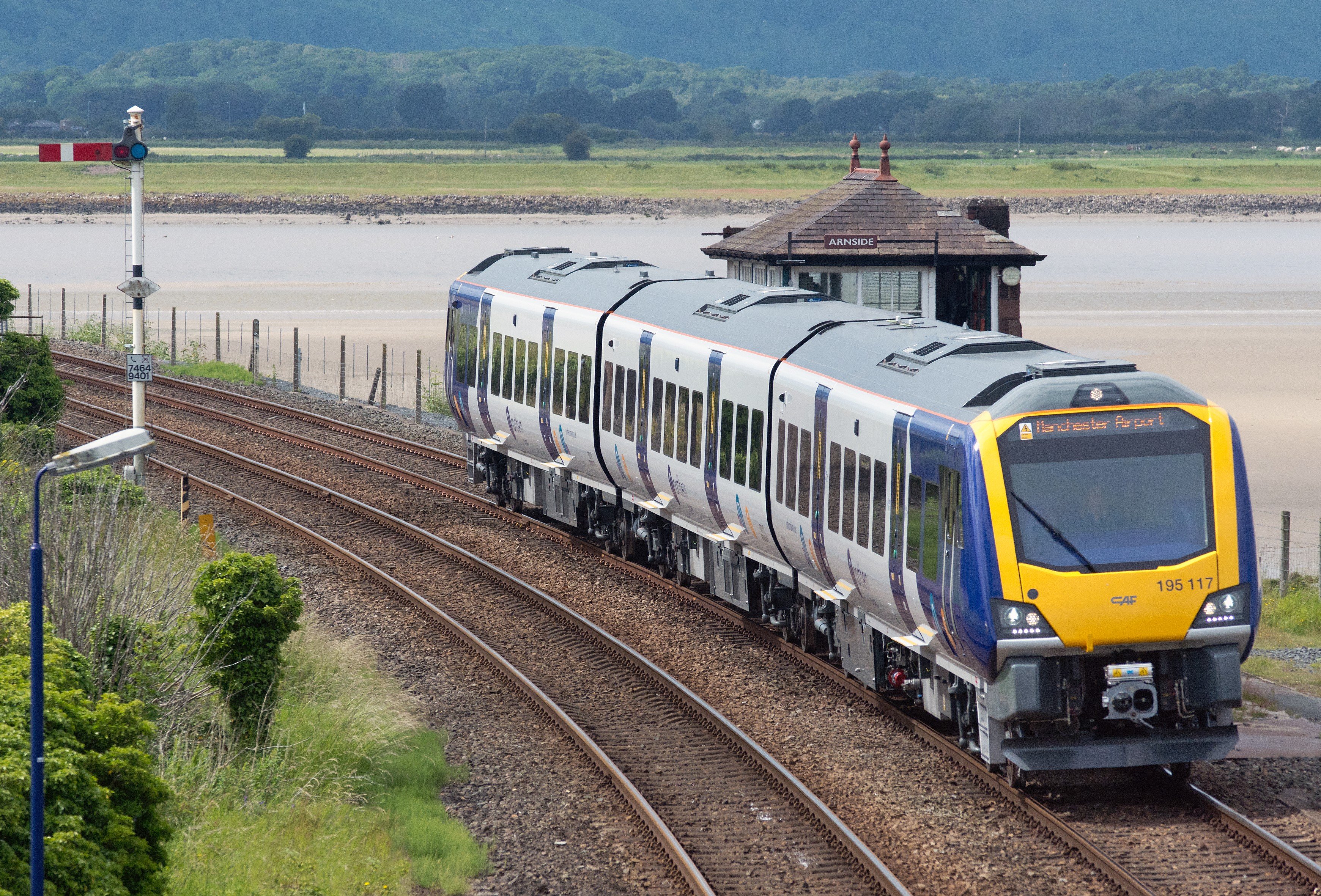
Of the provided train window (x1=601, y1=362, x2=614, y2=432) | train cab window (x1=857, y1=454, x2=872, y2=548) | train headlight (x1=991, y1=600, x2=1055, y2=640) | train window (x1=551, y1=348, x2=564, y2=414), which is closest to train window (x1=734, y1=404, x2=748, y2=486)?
train cab window (x1=857, y1=454, x2=872, y2=548)

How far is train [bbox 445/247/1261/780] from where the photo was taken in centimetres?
1295

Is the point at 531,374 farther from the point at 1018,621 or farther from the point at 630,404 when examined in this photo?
the point at 1018,621

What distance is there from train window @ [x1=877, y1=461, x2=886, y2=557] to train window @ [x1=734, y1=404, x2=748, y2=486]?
366 cm

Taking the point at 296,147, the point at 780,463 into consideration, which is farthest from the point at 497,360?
the point at 296,147

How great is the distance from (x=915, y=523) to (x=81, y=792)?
734 cm

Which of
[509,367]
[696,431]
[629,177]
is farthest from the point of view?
[629,177]

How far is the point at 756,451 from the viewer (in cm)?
1883

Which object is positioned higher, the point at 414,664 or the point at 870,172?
the point at 870,172

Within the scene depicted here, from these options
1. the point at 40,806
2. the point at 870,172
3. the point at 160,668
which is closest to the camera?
the point at 40,806

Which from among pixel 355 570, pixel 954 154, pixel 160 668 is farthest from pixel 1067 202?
pixel 160 668

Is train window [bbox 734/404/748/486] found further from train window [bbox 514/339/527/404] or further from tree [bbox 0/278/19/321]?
tree [bbox 0/278/19/321]

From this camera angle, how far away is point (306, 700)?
16.2 meters

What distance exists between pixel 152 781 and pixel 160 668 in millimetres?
3259

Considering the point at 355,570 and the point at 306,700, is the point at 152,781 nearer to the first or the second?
the point at 306,700
